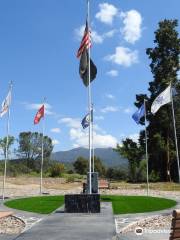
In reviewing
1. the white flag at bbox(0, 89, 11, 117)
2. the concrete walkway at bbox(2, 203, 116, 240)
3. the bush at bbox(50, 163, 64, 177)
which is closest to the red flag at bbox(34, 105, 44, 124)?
the white flag at bbox(0, 89, 11, 117)

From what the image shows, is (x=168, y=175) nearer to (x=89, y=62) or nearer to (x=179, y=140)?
(x=179, y=140)

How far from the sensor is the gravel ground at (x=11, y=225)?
13.9 metres

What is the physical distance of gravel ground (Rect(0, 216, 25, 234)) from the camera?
45.4 feet

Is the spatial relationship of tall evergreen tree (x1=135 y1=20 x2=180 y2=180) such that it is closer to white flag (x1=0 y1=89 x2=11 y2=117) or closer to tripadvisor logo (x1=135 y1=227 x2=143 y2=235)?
white flag (x1=0 y1=89 x2=11 y2=117)

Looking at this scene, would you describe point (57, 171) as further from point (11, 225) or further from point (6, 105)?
point (11, 225)

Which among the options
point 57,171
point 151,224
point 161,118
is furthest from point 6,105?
point 57,171

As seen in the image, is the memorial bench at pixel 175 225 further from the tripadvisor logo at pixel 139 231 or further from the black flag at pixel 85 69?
the black flag at pixel 85 69

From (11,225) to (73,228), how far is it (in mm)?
3267

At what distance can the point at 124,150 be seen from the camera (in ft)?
177

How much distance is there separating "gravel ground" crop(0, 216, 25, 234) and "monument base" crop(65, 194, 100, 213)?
2.30 metres

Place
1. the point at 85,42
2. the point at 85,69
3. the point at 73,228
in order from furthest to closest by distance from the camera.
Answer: the point at 85,69
the point at 85,42
the point at 73,228

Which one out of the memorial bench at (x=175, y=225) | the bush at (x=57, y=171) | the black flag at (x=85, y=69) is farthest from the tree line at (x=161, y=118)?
the memorial bench at (x=175, y=225)

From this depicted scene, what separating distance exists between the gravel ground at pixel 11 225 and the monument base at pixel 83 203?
2302mm

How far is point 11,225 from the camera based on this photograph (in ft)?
50.9
